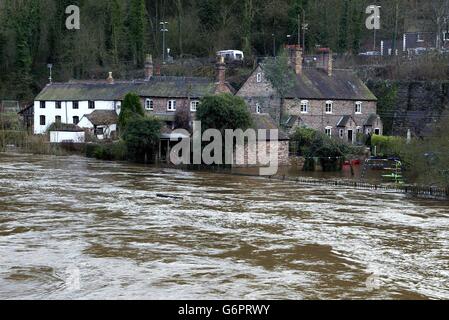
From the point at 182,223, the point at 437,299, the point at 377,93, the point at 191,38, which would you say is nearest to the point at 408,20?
the point at 377,93

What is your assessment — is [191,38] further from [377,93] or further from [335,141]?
[335,141]

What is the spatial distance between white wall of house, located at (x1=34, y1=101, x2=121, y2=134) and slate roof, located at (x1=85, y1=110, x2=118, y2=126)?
89cm

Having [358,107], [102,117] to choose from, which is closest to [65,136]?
[102,117]

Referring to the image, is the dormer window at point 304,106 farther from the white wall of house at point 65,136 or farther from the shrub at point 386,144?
the white wall of house at point 65,136

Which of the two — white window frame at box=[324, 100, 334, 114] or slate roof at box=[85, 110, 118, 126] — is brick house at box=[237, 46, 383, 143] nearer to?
white window frame at box=[324, 100, 334, 114]

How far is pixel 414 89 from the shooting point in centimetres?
6500

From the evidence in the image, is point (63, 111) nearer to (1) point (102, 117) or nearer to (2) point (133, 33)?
(1) point (102, 117)

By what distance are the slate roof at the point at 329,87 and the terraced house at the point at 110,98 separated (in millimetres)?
6307

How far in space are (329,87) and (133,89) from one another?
17.5m

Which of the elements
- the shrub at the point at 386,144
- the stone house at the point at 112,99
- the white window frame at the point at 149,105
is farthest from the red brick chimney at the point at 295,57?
the white window frame at the point at 149,105

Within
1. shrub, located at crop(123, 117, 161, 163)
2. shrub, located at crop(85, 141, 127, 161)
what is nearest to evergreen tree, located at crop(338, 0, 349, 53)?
shrub, located at crop(123, 117, 161, 163)

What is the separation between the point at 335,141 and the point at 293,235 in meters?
27.3

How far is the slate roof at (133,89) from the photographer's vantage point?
6581 centimetres

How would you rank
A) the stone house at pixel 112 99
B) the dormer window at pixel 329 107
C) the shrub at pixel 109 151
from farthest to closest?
the stone house at pixel 112 99
the dormer window at pixel 329 107
the shrub at pixel 109 151
